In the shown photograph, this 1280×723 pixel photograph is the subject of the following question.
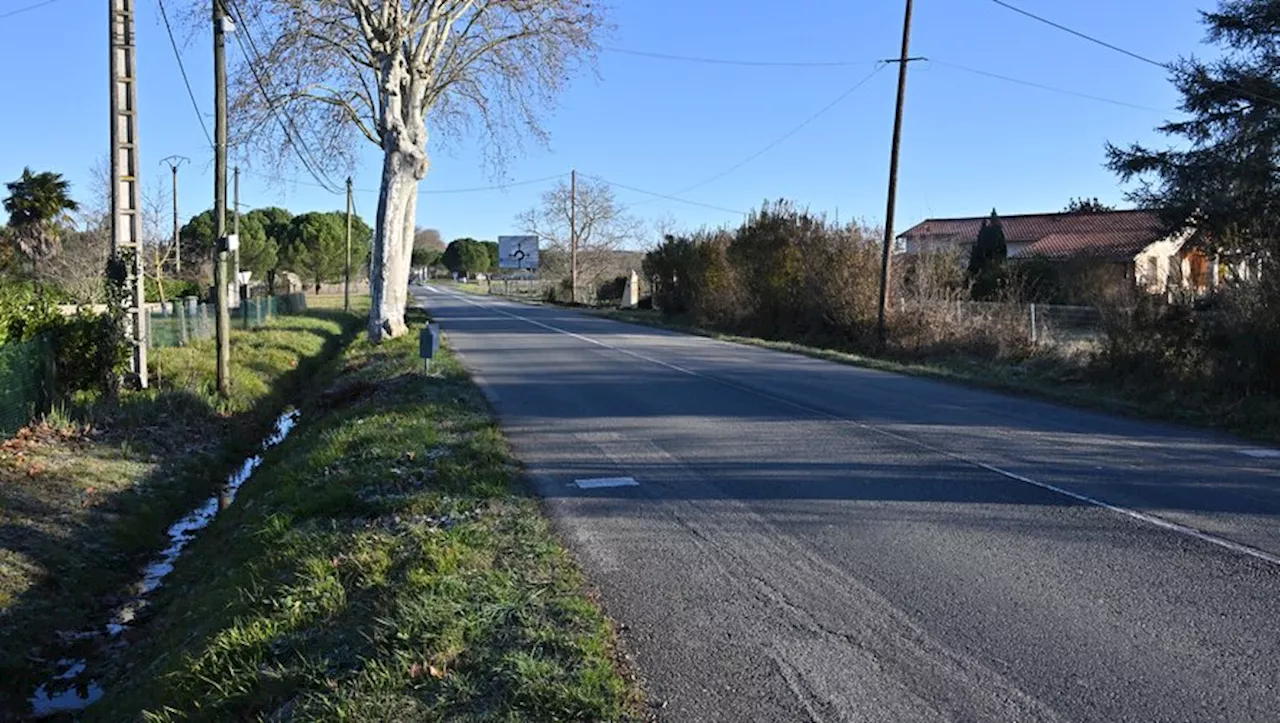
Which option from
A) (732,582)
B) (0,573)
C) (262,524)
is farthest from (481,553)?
(0,573)

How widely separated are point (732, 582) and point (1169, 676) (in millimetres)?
2330

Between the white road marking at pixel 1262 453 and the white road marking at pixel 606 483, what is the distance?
6293 mm

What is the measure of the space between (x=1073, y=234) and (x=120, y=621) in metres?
54.9

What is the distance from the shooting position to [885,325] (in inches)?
1003

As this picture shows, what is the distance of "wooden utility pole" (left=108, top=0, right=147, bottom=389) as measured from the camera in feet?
51.8

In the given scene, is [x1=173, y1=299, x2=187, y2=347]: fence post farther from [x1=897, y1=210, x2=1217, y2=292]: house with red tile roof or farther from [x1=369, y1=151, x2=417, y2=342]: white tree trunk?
[x1=897, y1=210, x2=1217, y2=292]: house with red tile roof

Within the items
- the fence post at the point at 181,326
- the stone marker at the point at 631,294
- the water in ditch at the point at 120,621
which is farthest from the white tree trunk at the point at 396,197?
the stone marker at the point at 631,294

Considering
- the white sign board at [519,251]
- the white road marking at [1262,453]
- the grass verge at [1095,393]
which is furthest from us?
the white sign board at [519,251]

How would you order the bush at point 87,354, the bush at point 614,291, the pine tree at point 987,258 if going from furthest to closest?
1. the bush at point 614,291
2. the pine tree at point 987,258
3. the bush at point 87,354

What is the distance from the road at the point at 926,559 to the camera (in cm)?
427

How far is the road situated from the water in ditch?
3549 mm

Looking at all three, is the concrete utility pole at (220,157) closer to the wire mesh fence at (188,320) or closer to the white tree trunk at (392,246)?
the wire mesh fence at (188,320)

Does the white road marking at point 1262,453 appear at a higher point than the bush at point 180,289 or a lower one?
lower

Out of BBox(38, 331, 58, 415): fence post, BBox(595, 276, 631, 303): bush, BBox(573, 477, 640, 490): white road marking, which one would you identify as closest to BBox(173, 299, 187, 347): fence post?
BBox(38, 331, 58, 415): fence post
